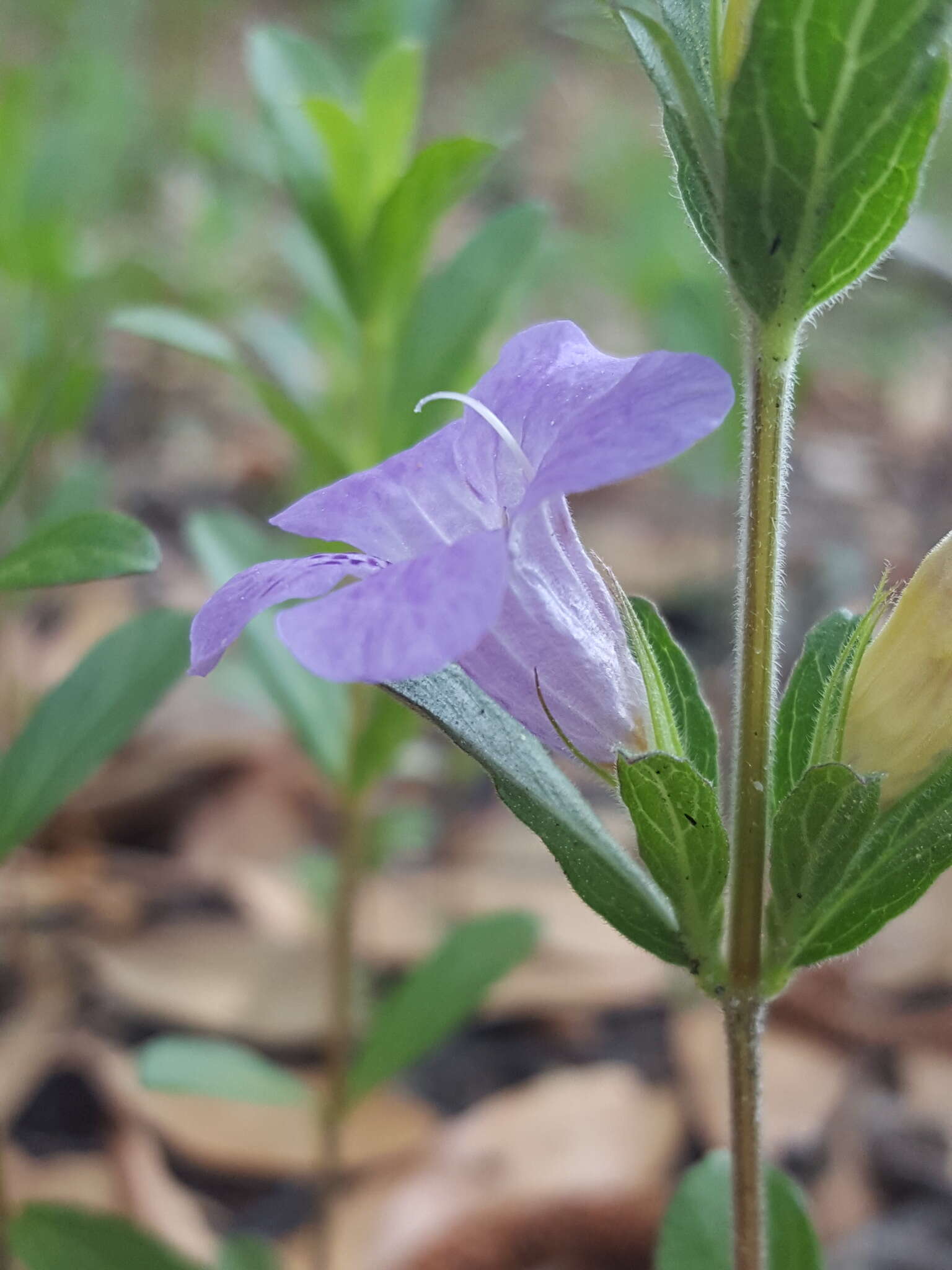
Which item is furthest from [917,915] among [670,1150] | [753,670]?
[753,670]

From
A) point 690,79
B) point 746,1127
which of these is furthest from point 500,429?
point 746,1127

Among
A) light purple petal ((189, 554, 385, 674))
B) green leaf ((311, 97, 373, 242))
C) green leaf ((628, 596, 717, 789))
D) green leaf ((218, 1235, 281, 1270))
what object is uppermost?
green leaf ((311, 97, 373, 242))

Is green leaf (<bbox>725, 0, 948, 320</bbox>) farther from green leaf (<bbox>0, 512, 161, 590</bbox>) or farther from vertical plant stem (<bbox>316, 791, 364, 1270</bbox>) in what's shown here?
vertical plant stem (<bbox>316, 791, 364, 1270</bbox>)

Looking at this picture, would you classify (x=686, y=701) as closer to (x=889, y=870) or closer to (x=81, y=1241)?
(x=889, y=870)

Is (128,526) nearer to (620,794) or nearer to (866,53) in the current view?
(620,794)

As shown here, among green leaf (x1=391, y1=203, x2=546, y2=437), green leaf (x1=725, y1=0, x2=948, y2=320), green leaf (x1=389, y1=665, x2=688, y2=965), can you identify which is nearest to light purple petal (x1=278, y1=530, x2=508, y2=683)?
green leaf (x1=389, y1=665, x2=688, y2=965)
